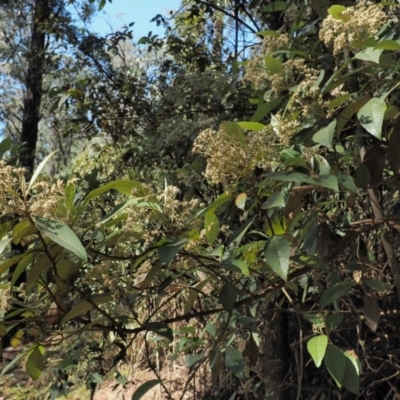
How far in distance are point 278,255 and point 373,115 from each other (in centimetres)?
32

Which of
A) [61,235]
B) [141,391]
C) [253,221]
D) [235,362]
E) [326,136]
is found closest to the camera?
[61,235]

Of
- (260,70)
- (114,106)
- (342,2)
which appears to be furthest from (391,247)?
(114,106)

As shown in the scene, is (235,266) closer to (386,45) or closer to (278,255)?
(278,255)

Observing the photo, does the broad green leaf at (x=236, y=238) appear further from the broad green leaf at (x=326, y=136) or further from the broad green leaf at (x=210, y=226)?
the broad green leaf at (x=326, y=136)

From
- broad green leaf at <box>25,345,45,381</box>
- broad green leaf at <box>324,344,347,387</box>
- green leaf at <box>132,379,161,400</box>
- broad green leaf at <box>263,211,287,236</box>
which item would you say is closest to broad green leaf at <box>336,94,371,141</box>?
broad green leaf at <box>263,211,287,236</box>

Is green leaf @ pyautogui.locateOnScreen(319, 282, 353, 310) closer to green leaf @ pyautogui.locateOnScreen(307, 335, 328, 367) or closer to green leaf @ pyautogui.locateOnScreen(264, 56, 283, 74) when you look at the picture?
green leaf @ pyautogui.locateOnScreen(307, 335, 328, 367)

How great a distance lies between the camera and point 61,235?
92 centimetres

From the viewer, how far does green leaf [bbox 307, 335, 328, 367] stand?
3.92ft

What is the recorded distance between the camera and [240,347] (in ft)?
6.54

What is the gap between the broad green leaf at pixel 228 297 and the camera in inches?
46.3

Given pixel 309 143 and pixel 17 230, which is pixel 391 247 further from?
pixel 17 230

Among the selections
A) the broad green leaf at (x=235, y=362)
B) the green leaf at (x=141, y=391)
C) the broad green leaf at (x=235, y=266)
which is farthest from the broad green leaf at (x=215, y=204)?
the broad green leaf at (x=235, y=362)

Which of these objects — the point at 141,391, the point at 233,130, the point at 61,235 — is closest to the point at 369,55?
the point at 233,130

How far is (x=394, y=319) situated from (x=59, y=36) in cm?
303
